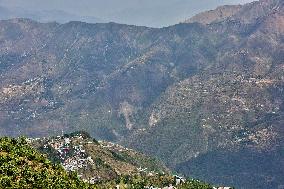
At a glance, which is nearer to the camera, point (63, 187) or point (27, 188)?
point (27, 188)

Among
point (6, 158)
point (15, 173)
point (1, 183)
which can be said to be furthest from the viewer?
point (6, 158)

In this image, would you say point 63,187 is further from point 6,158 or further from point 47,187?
point 6,158

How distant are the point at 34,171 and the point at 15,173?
1140 cm

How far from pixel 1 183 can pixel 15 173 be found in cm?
1278

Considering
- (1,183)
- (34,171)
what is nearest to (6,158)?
(34,171)

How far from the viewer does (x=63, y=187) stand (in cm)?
19950

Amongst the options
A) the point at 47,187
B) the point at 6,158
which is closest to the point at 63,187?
the point at 47,187

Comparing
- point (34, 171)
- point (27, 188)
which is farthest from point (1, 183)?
point (34, 171)

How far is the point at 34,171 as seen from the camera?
196 metres

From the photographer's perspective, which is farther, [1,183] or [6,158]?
[6,158]

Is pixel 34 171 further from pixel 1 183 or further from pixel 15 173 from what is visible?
pixel 1 183

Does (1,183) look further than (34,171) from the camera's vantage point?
No

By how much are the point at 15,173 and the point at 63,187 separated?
70.6ft

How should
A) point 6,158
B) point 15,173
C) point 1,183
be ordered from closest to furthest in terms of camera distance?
Answer: point 1,183
point 15,173
point 6,158
